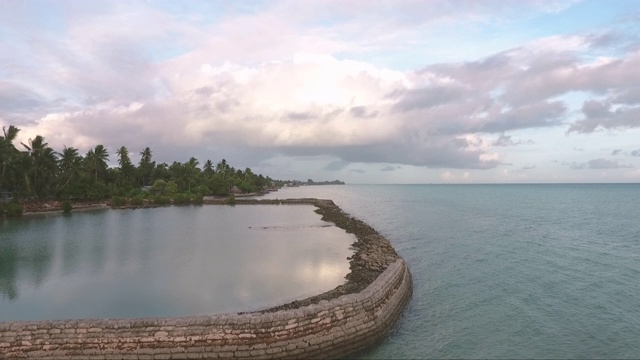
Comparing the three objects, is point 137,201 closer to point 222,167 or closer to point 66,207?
point 66,207

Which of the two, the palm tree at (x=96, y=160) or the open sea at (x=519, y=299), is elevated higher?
the palm tree at (x=96, y=160)

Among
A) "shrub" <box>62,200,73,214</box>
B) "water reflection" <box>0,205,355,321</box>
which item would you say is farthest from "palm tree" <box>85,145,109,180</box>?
"water reflection" <box>0,205,355,321</box>

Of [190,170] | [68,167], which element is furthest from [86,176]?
[190,170]

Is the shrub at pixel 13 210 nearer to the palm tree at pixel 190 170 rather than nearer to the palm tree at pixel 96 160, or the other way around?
the palm tree at pixel 96 160

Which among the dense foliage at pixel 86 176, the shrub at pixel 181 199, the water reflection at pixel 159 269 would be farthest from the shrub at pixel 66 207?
the shrub at pixel 181 199

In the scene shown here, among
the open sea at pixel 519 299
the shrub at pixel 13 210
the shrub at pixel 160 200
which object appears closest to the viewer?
the open sea at pixel 519 299

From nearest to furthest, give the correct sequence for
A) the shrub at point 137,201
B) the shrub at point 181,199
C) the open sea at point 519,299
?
the open sea at point 519,299, the shrub at point 137,201, the shrub at point 181,199

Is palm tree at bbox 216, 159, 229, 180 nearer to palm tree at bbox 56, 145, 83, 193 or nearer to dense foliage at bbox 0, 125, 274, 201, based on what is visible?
Result: dense foliage at bbox 0, 125, 274, 201
